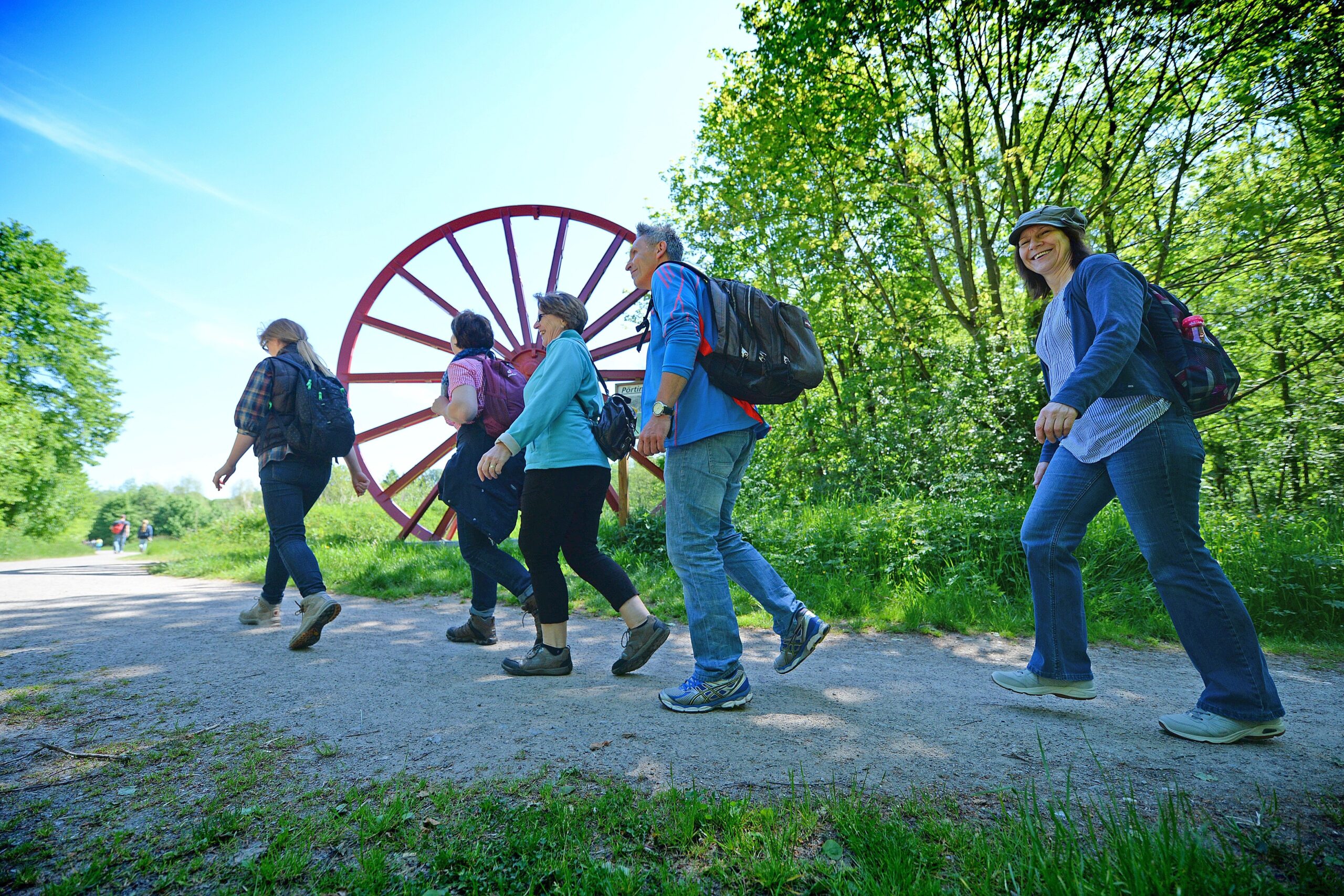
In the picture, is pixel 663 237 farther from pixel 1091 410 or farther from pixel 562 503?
pixel 1091 410

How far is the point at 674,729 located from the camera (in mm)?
2232

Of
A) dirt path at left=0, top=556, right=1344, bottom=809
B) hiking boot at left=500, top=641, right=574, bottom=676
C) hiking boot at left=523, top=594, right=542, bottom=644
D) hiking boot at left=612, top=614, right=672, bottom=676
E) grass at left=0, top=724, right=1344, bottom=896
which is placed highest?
hiking boot at left=523, top=594, right=542, bottom=644

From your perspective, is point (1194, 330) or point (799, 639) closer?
point (1194, 330)

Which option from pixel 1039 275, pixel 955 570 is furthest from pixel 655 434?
pixel 955 570

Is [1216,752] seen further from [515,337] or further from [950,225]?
[950,225]

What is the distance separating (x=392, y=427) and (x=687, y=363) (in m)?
7.42

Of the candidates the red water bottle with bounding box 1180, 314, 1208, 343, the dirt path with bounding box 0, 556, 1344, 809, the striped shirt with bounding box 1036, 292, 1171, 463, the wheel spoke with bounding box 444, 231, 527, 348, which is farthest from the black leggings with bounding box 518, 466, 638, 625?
the wheel spoke with bounding box 444, 231, 527, 348

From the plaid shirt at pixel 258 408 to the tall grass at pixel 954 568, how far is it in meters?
2.25

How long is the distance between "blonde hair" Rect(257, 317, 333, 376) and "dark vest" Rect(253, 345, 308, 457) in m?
0.18

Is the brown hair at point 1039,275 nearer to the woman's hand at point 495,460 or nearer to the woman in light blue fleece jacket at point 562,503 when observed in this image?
the woman in light blue fleece jacket at point 562,503

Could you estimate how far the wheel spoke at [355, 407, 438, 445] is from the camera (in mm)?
8914

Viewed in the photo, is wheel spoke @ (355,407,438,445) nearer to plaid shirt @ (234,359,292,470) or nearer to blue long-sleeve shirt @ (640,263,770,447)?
plaid shirt @ (234,359,292,470)

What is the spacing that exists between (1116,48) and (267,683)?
10.4 metres

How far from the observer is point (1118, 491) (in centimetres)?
224
